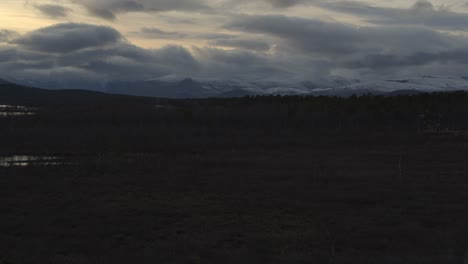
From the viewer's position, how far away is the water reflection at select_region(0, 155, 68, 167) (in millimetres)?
47312

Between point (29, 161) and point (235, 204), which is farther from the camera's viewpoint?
point (29, 161)

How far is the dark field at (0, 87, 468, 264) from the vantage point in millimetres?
18734

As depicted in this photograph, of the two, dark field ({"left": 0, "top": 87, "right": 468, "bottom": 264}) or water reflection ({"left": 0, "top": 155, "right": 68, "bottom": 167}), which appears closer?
dark field ({"left": 0, "top": 87, "right": 468, "bottom": 264})

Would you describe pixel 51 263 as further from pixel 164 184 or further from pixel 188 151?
pixel 188 151

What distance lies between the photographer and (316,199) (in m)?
29.5

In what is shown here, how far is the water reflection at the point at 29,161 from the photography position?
47.3 meters

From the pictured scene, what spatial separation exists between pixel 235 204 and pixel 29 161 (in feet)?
99.5

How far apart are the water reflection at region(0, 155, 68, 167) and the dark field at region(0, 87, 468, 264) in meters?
1.29

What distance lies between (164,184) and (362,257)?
2062 centimetres

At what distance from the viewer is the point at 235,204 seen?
28047mm

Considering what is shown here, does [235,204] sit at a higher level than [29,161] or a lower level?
higher

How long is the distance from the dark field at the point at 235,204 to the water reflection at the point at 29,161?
1287 millimetres

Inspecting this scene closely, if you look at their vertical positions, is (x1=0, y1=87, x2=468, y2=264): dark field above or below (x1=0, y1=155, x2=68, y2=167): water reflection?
above

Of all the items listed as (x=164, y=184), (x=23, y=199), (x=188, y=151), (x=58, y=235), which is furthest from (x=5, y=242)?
(x=188, y=151)
